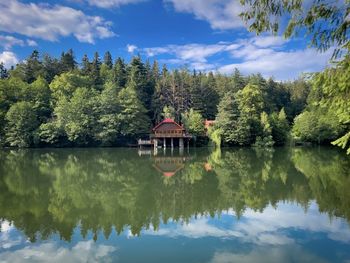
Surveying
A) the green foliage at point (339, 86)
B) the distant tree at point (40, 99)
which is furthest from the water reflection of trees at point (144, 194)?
the distant tree at point (40, 99)

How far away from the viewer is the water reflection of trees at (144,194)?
31.8 feet

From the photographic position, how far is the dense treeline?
41.0 meters

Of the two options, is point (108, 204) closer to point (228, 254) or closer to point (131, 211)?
point (131, 211)

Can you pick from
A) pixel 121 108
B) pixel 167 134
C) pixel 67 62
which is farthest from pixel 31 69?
pixel 167 134

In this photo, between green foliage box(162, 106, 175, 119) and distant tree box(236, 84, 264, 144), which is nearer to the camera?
distant tree box(236, 84, 264, 144)

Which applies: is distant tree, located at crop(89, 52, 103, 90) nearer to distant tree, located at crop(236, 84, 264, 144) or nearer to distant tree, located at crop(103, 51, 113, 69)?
distant tree, located at crop(103, 51, 113, 69)

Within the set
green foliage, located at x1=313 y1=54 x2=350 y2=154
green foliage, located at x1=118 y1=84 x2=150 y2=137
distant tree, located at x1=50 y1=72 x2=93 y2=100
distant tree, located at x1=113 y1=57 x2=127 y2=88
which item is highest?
distant tree, located at x1=113 y1=57 x2=127 y2=88

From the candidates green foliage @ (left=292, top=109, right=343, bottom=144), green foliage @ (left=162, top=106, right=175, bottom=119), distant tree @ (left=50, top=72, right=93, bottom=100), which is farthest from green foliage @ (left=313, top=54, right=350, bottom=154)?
distant tree @ (left=50, top=72, right=93, bottom=100)

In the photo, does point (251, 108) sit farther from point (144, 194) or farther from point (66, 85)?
point (144, 194)

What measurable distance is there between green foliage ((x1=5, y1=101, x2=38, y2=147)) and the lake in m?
26.3

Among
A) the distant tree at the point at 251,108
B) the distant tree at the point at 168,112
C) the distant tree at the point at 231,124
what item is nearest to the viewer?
the distant tree at the point at 231,124

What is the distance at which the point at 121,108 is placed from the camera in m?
43.4

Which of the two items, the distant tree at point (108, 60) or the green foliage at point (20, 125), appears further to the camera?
the distant tree at point (108, 60)

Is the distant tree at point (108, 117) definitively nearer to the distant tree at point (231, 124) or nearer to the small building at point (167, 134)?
the small building at point (167, 134)
